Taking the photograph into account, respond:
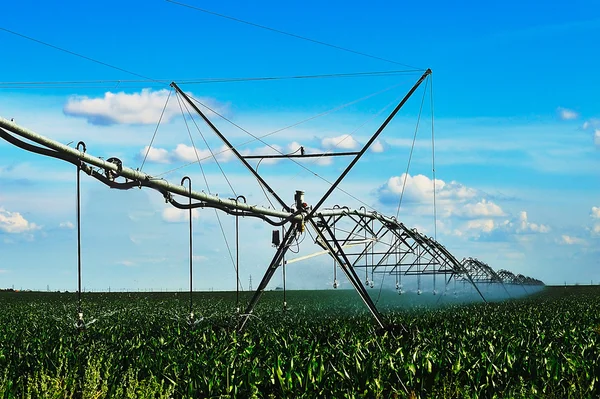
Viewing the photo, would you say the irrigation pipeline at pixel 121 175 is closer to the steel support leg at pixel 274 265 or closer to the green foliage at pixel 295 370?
the steel support leg at pixel 274 265

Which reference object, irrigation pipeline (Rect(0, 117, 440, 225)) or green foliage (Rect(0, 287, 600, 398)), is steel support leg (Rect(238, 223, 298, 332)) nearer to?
irrigation pipeline (Rect(0, 117, 440, 225))

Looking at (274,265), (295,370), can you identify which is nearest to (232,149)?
(274,265)

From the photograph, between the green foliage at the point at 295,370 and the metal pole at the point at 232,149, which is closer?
the green foliage at the point at 295,370

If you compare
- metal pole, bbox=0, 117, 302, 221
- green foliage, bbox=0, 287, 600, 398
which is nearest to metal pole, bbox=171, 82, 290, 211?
metal pole, bbox=0, 117, 302, 221

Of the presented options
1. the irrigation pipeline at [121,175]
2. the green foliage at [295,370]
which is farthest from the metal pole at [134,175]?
the green foliage at [295,370]

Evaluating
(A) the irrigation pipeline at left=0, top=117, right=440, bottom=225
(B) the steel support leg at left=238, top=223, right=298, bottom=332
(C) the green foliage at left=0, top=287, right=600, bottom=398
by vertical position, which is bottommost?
(C) the green foliage at left=0, top=287, right=600, bottom=398

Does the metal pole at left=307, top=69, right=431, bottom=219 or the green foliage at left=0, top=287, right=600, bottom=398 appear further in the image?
the metal pole at left=307, top=69, right=431, bottom=219

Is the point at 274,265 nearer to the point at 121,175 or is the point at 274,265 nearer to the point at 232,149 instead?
the point at 232,149

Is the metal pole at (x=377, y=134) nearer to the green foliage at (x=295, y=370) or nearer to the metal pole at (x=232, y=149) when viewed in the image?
the metal pole at (x=232, y=149)

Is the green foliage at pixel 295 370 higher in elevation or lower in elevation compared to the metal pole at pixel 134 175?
lower

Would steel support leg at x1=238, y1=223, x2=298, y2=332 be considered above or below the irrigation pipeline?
below

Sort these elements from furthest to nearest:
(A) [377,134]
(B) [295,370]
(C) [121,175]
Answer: (A) [377,134] < (C) [121,175] < (B) [295,370]

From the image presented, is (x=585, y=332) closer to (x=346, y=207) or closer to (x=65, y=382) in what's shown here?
(x=346, y=207)

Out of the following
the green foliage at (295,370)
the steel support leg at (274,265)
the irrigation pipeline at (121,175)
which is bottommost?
the green foliage at (295,370)
